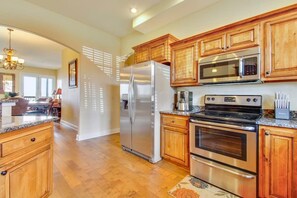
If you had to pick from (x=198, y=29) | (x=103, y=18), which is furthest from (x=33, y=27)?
(x=198, y=29)

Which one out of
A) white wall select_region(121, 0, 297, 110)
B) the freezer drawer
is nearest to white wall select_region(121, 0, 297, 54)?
white wall select_region(121, 0, 297, 110)

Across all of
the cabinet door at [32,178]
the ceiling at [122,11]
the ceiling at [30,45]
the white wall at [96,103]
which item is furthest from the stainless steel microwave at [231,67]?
the ceiling at [30,45]

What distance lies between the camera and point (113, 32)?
425cm

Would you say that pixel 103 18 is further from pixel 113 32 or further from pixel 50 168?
pixel 50 168

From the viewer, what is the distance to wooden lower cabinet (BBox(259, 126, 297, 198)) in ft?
4.73

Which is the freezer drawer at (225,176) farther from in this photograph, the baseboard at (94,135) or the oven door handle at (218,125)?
the baseboard at (94,135)

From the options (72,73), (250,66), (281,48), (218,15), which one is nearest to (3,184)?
(250,66)

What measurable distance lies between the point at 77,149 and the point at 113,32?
3198mm

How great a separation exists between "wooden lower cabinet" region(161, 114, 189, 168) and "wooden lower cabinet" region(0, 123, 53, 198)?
1684mm

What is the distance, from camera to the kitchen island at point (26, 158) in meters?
1.12

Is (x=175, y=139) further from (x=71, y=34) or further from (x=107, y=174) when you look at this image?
(x=71, y=34)

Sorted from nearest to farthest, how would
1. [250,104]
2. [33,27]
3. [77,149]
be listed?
[250,104] < [33,27] < [77,149]

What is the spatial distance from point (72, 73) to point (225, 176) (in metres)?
5.01

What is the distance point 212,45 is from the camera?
7.64 ft
